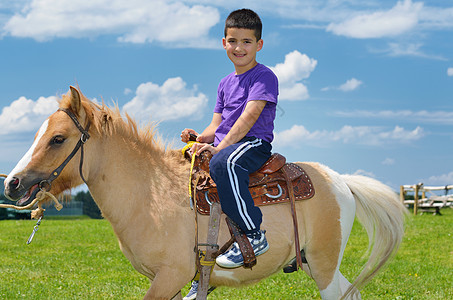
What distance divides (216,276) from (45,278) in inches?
284

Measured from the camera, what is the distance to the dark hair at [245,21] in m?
4.52

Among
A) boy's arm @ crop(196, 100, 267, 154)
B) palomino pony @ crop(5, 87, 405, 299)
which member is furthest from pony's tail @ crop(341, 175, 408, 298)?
boy's arm @ crop(196, 100, 267, 154)

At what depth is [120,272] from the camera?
35.2 feet

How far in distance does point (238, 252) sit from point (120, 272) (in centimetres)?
738

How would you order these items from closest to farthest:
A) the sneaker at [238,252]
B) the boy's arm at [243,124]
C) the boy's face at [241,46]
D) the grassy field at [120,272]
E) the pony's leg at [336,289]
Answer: the sneaker at [238,252] → the boy's arm at [243,124] → the boy's face at [241,46] → the pony's leg at [336,289] → the grassy field at [120,272]

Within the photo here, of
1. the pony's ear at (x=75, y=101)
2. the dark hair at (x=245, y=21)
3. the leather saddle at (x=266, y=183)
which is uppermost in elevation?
the dark hair at (x=245, y=21)

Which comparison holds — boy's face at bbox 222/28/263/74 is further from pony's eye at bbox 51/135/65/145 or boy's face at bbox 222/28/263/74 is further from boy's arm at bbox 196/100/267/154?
pony's eye at bbox 51/135/65/145

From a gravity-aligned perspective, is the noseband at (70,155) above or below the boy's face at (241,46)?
below

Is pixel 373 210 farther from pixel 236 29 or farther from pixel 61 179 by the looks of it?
pixel 61 179

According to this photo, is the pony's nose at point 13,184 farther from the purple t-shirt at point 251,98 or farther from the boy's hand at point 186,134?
the purple t-shirt at point 251,98

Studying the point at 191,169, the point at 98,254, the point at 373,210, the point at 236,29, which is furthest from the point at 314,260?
the point at 98,254

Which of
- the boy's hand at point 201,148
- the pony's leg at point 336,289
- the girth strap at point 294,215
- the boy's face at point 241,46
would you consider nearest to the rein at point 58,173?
the boy's hand at point 201,148

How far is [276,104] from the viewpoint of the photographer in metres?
4.60

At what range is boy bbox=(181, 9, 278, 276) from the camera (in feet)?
13.7
